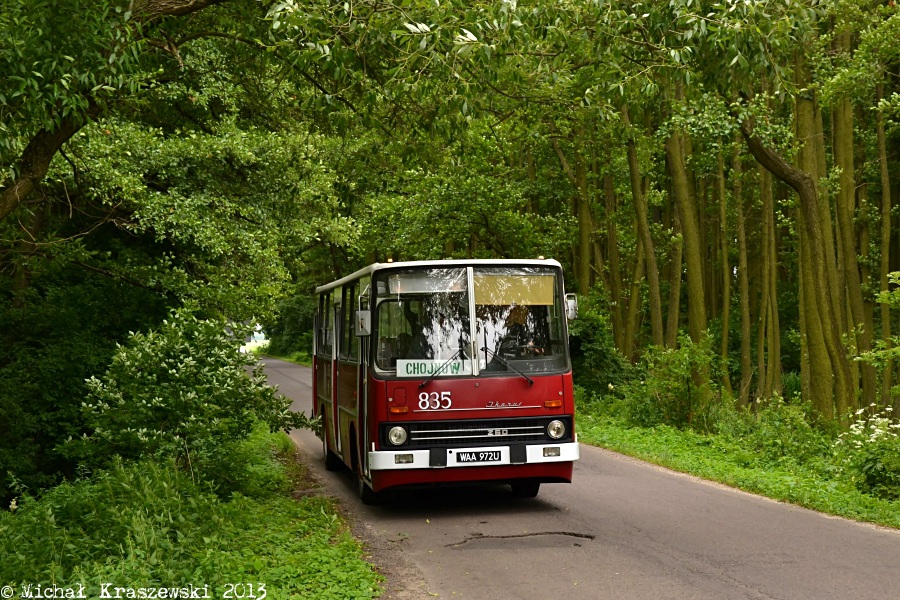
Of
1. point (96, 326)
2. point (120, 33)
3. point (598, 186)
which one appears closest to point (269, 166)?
point (96, 326)

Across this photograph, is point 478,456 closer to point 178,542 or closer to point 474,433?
point 474,433

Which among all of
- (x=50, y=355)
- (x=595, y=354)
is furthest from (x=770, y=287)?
(x=50, y=355)

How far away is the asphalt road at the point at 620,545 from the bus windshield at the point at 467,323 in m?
1.72

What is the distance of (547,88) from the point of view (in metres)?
12.3

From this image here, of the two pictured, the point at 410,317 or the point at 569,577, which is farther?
the point at 410,317

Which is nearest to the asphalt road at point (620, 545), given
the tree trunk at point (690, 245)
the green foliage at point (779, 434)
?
the green foliage at point (779, 434)

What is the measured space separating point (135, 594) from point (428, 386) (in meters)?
4.95

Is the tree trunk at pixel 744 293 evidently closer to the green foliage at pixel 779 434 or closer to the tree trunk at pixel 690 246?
the tree trunk at pixel 690 246

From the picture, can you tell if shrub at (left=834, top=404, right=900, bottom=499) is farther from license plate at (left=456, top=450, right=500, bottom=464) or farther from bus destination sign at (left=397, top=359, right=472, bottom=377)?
bus destination sign at (left=397, top=359, right=472, bottom=377)

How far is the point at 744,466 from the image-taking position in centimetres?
1516

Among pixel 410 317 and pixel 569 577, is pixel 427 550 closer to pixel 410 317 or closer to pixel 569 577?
pixel 569 577

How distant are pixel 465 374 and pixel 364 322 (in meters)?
1.30

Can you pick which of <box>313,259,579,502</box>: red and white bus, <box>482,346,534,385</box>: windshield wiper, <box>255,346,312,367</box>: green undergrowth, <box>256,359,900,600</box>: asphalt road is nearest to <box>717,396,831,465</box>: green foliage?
<box>256,359,900,600</box>: asphalt road

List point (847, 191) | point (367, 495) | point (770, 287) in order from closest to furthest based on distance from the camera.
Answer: point (367, 495) → point (847, 191) → point (770, 287)
